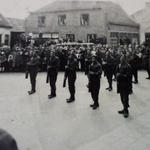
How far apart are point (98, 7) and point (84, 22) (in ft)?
8.34

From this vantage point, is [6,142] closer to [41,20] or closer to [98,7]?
[98,7]

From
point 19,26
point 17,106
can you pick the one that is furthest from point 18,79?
point 19,26

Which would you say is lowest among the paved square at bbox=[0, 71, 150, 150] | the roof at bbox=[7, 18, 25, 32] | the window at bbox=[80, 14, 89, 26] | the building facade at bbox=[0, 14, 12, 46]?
the paved square at bbox=[0, 71, 150, 150]

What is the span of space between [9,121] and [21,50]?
13545 mm

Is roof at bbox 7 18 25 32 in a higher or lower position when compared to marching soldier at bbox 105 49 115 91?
higher

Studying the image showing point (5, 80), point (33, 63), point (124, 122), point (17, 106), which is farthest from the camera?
point (5, 80)

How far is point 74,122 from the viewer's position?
881 cm

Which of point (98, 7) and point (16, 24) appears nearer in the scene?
point (98, 7)

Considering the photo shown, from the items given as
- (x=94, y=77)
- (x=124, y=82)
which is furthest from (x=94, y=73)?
(x=124, y=82)

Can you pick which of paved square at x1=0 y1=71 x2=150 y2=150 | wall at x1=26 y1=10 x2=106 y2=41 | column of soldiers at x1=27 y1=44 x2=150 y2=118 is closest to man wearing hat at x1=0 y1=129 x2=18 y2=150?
paved square at x1=0 y1=71 x2=150 y2=150

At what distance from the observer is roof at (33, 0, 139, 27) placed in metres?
39.3

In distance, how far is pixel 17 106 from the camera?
36.4 ft

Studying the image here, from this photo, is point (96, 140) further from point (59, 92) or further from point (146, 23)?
point (146, 23)

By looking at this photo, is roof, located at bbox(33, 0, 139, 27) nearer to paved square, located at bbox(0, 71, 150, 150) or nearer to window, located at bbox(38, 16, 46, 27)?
window, located at bbox(38, 16, 46, 27)
